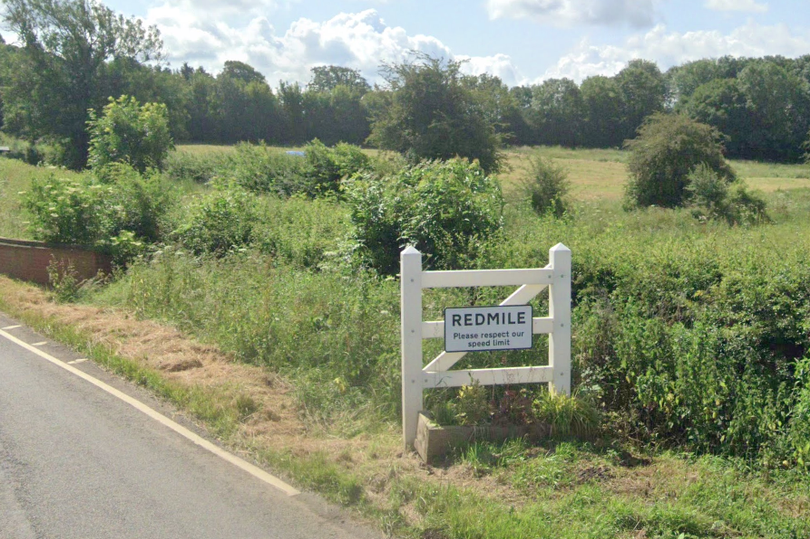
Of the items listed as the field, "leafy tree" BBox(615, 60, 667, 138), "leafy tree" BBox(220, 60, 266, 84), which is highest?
"leafy tree" BBox(220, 60, 266, 84)

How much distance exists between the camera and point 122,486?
5219 millimetres

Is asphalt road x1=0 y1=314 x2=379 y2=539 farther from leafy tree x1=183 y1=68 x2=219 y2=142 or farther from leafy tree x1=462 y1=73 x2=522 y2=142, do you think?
leafy tree x1=183 y1=68 x2=219 y2=142

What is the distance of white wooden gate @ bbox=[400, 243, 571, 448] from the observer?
565cm

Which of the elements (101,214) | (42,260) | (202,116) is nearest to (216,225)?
(101,214)

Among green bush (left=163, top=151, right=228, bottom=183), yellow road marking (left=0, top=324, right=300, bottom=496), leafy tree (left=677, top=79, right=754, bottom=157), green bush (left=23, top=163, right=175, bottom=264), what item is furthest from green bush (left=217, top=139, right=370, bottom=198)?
leafy tree (left=677, top=79, right=754, bottom=157)

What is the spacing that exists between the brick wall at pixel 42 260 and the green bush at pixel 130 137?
12343 millimetres

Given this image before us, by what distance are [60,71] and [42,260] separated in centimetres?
4070

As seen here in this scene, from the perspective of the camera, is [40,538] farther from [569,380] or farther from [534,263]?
[534,263]

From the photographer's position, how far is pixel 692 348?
19.4ft

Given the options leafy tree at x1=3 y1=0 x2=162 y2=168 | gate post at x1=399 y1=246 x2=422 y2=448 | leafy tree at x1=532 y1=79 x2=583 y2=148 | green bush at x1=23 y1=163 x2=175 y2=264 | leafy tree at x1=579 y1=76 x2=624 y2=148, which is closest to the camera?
gate post at x1=399 y1=246 x2=422 y2=448

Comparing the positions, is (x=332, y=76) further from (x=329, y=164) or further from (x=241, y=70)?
(x=329, y=164)

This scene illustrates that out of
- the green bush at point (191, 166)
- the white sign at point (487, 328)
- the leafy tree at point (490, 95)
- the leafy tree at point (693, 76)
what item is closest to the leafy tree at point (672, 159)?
the leafy tree at point (490, 95)

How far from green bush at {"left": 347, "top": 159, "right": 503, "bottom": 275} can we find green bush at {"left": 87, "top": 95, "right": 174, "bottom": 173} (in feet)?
57.1

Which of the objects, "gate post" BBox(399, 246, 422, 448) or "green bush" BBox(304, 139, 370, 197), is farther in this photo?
"green bush" BBox(304, 139, 370, 197)
